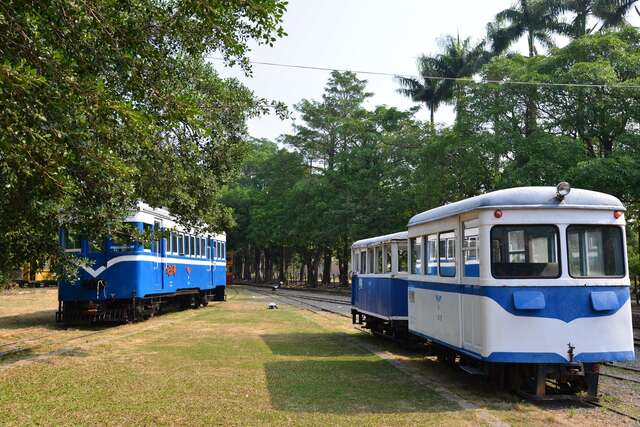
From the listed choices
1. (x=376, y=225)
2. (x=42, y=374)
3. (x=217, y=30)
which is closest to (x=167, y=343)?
(x=42, y=374)

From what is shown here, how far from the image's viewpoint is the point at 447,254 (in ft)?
31.9

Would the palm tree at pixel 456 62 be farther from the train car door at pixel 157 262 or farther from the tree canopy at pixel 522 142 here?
the train car door at pixel 157 262

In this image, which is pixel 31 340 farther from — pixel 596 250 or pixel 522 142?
pixel 522 142

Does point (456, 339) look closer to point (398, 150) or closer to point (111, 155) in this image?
point (111, 155)

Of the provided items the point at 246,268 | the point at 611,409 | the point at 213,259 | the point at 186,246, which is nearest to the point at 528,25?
the point at 213,259

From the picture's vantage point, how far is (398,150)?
1613 inches

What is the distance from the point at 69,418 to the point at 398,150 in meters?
35.1

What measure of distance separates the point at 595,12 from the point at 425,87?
51.6 ft

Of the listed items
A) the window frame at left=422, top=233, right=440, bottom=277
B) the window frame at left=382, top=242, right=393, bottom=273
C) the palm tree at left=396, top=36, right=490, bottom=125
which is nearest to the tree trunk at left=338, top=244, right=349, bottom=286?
the palm tree at left=396, top=36, right=490, bottom=125

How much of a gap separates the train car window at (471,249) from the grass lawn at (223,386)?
1646 mm

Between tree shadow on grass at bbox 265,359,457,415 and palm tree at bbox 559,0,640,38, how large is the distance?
27456mm

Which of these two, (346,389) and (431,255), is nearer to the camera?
(346,389)

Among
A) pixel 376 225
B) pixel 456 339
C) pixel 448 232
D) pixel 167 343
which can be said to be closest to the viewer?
pixel 456 339

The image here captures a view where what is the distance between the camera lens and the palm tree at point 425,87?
4562 cm
